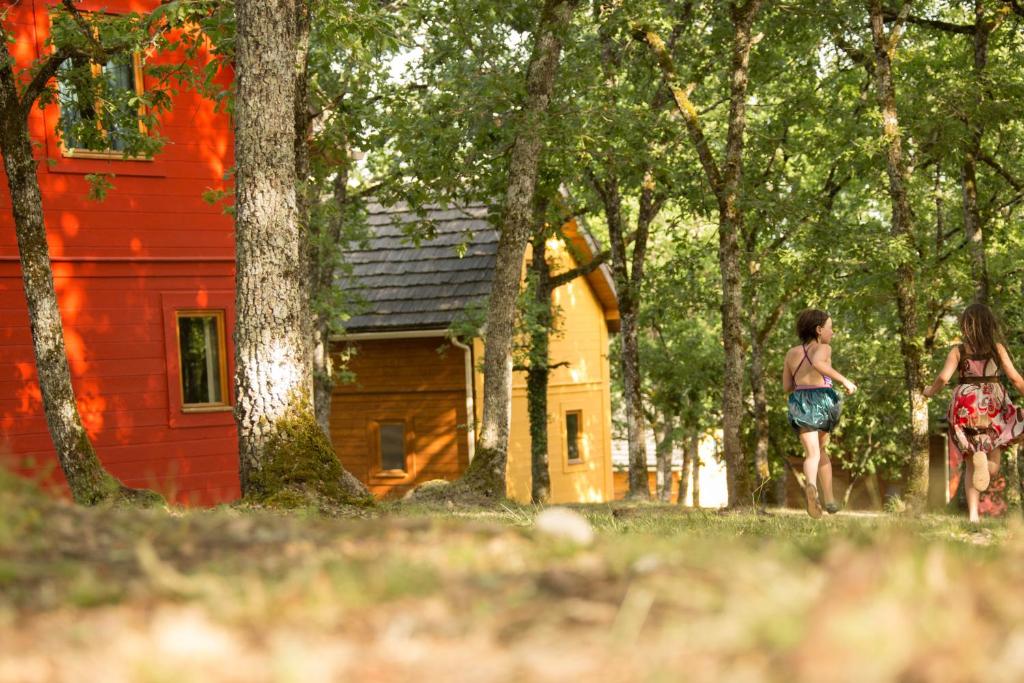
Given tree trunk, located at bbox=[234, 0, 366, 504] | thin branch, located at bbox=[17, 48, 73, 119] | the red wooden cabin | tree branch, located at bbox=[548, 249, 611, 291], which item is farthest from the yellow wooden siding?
tree trunk, located at bbox=[234, 0, 366, 504]

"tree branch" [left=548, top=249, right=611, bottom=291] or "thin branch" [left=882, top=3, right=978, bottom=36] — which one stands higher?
"thin branch" [left=882, top=3, right=978, bottom=36]

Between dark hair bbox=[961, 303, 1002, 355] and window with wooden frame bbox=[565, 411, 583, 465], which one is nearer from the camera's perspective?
dark hair bbox=[961, 303, 1002, 355]

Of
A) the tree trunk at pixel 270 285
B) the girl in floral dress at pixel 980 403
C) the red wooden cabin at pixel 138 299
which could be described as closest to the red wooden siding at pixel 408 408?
the red wooden cabin at pixel 138 299

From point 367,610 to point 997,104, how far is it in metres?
16.5

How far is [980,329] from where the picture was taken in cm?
1073

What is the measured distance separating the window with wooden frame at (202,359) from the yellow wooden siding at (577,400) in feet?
40.4

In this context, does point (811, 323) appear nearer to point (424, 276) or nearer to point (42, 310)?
point (42, 310)

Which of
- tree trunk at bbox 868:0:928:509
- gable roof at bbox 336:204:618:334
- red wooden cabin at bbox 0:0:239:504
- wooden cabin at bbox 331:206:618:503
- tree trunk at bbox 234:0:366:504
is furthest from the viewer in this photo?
wooden cabin at bbox 331:206:618:503

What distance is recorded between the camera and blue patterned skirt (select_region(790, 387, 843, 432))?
11.3 m

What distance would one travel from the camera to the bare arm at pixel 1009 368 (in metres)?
10.3

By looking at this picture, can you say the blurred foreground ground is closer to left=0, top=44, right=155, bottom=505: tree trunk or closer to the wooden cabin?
left=0, top=44, right=155, bottom=505: tree trunk

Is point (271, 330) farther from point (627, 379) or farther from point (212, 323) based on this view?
point (627, 379)

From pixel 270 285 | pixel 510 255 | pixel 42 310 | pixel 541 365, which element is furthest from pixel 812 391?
pixel 541 365

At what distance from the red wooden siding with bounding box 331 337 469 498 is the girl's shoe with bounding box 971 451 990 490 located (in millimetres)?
17322
